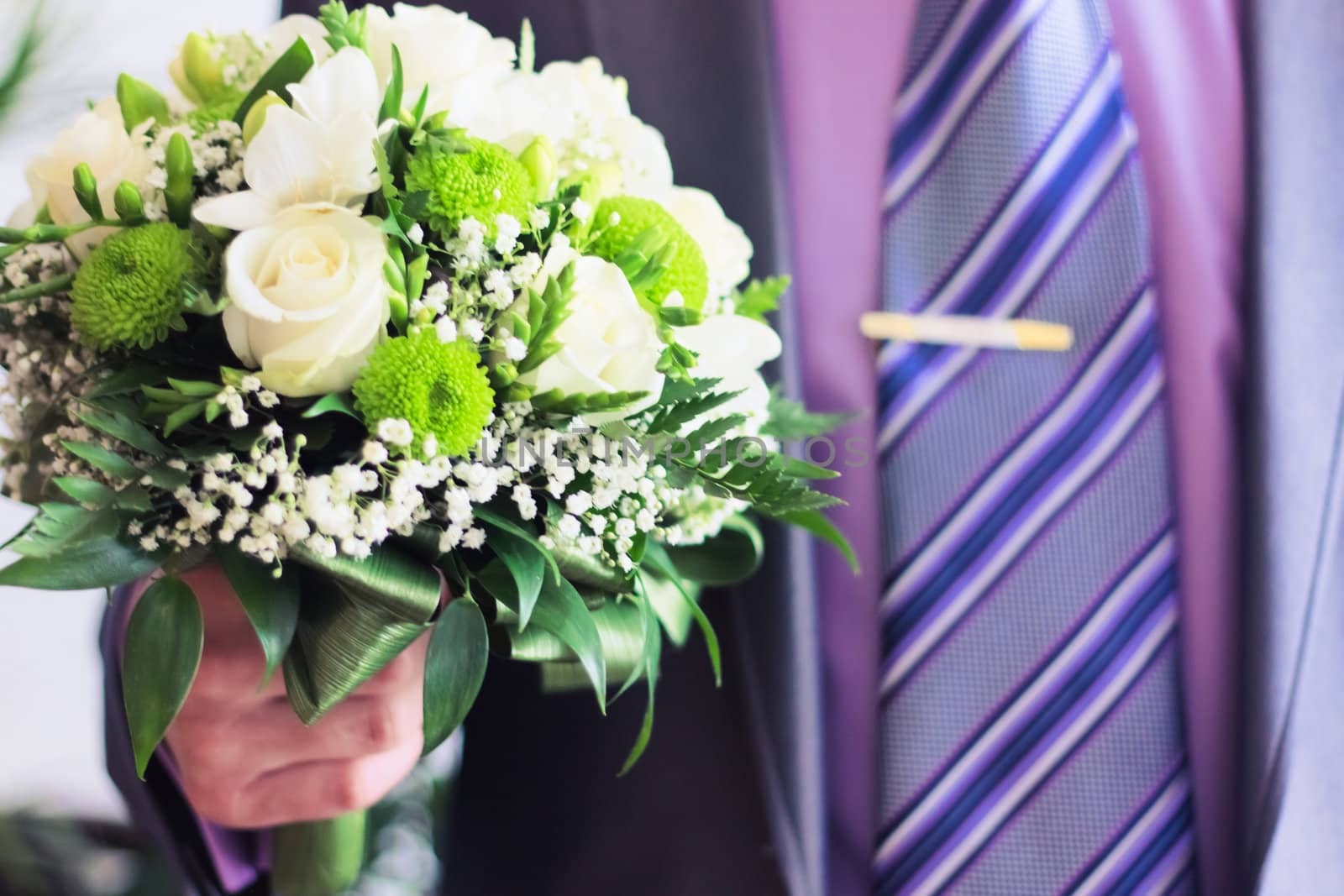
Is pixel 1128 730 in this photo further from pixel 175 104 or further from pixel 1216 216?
pixel 175 104

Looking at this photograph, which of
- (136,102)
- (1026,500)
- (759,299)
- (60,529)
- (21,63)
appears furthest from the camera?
(21,63)

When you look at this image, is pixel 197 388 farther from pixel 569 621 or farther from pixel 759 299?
pixel 759 299

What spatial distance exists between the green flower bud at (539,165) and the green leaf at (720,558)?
25cm

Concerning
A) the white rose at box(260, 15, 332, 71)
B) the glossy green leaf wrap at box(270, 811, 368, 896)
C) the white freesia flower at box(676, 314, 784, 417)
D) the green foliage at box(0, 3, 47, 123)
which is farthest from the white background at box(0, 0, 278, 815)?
the white freesia flower at box(676, 314, 784, 417)

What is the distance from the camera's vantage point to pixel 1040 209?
0.72 meters

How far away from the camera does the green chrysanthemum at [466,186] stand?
1.38 ft

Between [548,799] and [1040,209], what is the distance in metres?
0.66

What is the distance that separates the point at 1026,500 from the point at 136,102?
2.17ft

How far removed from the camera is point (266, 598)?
43cm

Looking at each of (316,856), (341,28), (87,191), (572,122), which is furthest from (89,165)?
(316,856)

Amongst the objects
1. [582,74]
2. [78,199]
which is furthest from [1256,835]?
[78,199]

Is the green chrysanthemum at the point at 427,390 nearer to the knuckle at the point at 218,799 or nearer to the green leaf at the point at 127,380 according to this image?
the green leaf at the point at 127,380

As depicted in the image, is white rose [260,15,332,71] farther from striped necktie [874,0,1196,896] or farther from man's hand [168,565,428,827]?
striped necktie [874,0,1196,896]

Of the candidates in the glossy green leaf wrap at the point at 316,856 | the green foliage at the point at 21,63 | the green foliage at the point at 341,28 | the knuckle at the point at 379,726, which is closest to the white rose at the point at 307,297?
the green foliage at the point at 341,28
